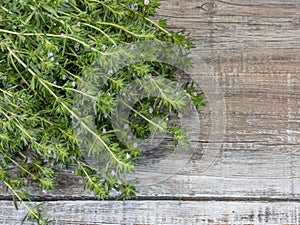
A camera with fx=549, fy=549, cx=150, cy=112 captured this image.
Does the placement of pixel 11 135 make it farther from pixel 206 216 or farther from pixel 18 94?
pixel 206 216

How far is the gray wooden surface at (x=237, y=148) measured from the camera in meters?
1.58

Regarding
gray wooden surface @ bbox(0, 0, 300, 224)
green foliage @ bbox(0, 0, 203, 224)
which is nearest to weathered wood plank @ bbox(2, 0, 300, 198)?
gray wooden surface @ bbox(0, 0, 300, 224)

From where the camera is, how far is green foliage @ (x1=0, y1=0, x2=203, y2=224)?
127cm

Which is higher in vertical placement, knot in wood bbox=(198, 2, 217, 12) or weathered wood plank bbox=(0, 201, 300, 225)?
knot in wood bbox=(198, 2, 217, 12)

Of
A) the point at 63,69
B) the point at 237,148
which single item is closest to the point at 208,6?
the point at 237,148

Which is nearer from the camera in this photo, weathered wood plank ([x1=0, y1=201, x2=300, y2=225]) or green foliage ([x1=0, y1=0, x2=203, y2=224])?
green foliage ([x1=0, y1=0, x2=203, y2=224])

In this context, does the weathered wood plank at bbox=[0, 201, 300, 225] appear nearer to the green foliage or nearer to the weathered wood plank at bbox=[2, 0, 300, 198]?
the weathered wood plank at bbox=[2, 0, 300, 198]

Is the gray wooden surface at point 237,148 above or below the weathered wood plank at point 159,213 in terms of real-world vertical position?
above

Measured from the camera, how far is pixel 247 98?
1619 millimetres

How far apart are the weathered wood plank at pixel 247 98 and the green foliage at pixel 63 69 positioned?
0.24m

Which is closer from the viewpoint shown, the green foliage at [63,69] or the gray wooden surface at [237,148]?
the green foliage at [63,69]

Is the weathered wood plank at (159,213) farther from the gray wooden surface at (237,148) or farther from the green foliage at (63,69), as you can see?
the green foliage at (63,69)

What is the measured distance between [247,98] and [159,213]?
42 centimetres

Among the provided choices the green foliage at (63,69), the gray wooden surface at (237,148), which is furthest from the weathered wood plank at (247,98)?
the green foliage at (63,69)
